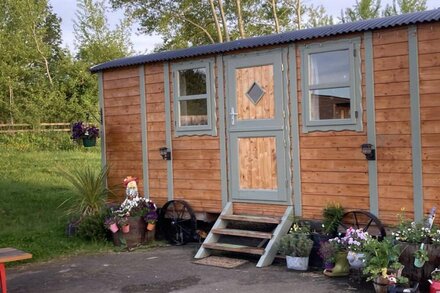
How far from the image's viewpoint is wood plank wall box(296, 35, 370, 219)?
663 centimetres

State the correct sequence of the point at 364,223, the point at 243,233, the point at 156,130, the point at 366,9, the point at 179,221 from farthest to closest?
Answer: 1. the point at 366,9
2. the point at 156,130
3. the point at 179,221
4. the point at 243,233
5. the point at 364,223

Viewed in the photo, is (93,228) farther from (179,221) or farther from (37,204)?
(37,204)

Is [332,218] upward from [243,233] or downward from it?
upward

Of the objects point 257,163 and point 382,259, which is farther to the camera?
point 257,163

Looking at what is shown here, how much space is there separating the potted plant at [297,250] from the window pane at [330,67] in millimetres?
1836

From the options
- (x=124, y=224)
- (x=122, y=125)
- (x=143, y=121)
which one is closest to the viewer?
(x=124, y=224)

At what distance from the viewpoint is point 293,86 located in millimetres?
7137

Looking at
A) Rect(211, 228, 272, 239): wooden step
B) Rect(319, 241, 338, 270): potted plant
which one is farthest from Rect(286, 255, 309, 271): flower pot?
Rect(211, 228, 272, 239): wooden step

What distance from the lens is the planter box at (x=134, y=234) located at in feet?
26.8

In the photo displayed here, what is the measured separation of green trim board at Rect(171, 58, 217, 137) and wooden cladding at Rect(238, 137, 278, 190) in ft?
1.85

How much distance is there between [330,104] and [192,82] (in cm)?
224

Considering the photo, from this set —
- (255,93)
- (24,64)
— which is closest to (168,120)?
(255,93)

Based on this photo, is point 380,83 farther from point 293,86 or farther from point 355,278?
point 355,278

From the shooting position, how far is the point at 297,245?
6484 millimetres
